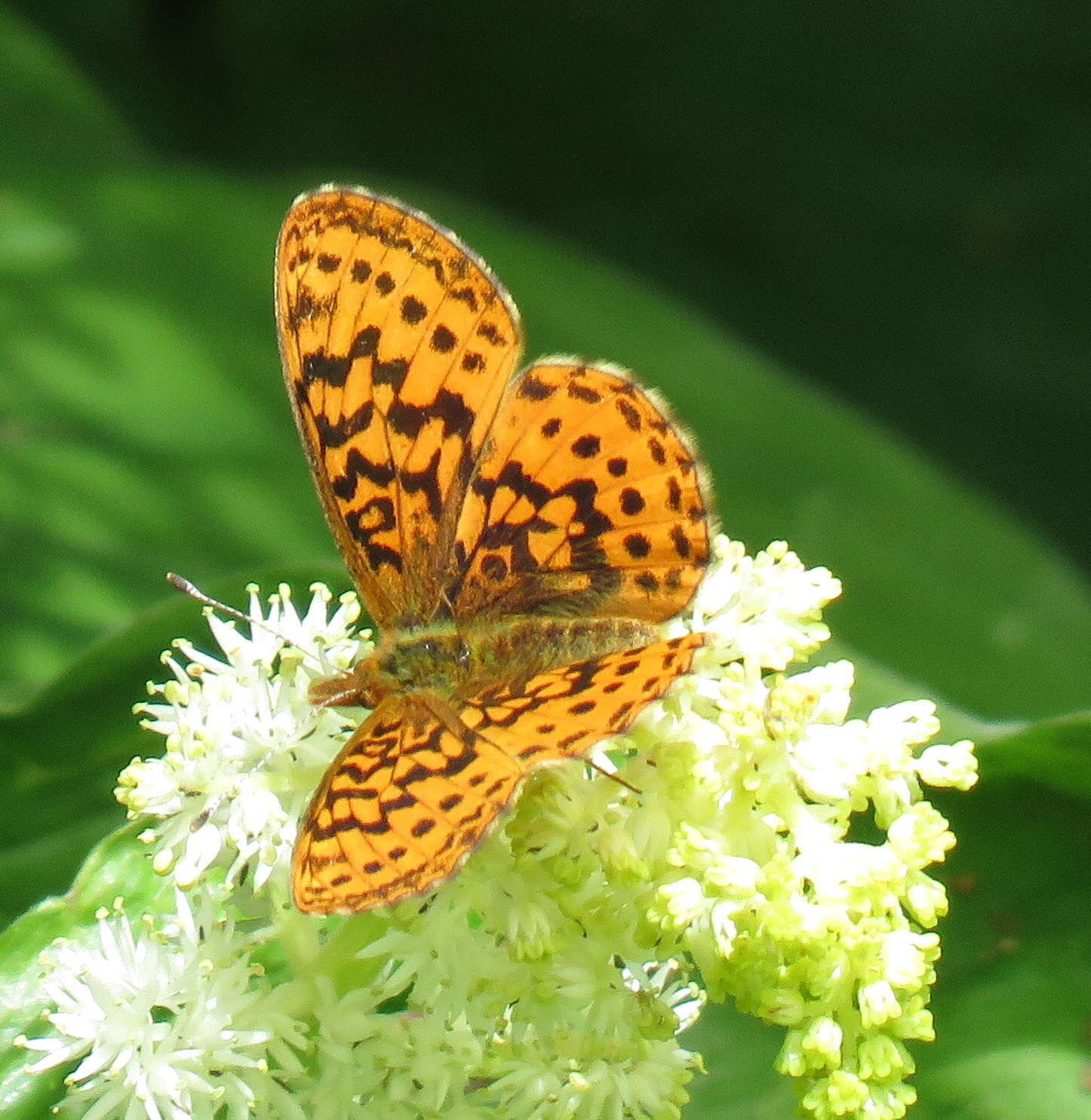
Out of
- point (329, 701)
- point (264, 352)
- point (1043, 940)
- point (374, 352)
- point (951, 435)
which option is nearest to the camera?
point (329, 701)

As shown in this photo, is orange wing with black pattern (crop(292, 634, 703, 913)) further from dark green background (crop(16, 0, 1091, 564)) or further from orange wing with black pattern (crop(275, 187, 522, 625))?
dark green background (crop(16, 0, 1091, 564))

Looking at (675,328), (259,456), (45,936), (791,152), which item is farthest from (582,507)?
(791,152)

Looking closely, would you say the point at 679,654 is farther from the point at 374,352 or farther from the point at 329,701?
the point at 374,352

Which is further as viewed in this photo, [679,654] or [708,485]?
[708,485]

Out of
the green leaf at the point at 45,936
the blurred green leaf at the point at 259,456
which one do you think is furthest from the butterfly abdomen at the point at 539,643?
the blurred green leaf at the point at 259,456

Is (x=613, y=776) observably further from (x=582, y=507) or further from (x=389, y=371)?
(x=389, y=371)

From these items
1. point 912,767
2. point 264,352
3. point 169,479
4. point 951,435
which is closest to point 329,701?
point 912,767

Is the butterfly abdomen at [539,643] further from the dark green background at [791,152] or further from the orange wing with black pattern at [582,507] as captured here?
the dark green background at [791,152]
